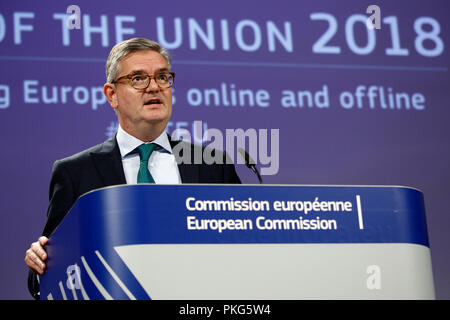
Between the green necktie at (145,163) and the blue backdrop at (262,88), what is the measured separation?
1.49 meters

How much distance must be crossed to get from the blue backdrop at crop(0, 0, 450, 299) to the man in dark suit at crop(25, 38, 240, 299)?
1.41 meters

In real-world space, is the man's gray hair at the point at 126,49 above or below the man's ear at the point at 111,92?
above

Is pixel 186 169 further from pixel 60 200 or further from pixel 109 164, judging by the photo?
pixel 60 200

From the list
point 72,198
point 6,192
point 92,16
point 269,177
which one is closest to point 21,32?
point 92,16

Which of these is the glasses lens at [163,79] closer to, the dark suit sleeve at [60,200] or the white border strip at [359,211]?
the dark suit sleeve at [60,200]

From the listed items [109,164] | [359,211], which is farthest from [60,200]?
[359,211]

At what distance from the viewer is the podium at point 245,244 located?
4.62ft

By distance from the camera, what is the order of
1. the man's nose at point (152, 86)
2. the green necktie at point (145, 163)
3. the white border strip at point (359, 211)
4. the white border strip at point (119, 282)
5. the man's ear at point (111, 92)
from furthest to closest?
the man's ear at point (111, 92)
the man's nose at point (152, 86)
the green necktie at point (145, 163)
the white border strip at point (359, 211)
the white border strip at point (119, 282)

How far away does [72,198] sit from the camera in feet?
6.63

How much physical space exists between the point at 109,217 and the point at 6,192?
228 centimetres

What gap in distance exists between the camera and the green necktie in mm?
1942

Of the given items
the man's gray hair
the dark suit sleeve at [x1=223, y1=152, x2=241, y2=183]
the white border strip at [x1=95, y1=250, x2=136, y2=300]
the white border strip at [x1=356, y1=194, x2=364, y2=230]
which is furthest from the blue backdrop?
the white border strip at [x1=95, y1=250, x2=136, y2=300]

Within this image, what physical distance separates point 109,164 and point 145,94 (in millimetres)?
233

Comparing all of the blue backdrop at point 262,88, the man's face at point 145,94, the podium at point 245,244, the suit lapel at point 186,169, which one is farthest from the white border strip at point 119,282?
the blue backdrop at point 262,88
